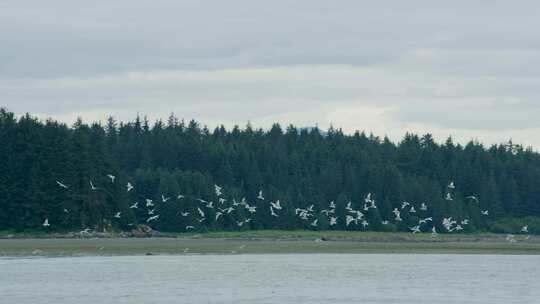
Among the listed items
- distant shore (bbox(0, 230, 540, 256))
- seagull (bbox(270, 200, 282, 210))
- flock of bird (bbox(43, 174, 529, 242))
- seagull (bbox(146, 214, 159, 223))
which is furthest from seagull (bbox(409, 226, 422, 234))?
seagull (bbox(146, 214, 159, 223))

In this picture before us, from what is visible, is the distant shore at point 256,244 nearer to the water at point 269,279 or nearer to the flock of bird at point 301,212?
the flock of bird at point 301,212

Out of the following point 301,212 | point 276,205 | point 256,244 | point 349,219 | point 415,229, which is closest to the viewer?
point 256,244

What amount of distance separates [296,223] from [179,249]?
4027cm

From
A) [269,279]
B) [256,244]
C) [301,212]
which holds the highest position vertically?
[301,212]

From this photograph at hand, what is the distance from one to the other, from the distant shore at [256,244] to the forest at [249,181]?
6145 millimetres

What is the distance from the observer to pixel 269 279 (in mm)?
70375

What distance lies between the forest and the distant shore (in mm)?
6145

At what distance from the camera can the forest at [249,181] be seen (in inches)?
4801

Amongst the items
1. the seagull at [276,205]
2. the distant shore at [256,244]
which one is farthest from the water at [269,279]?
the seagull at [276,205]

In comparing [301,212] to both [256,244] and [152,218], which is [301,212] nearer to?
[152,218]

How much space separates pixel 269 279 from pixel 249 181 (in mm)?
82590

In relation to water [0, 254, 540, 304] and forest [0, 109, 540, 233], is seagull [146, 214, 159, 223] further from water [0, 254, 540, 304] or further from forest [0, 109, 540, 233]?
water [0, 254, 540, 304]

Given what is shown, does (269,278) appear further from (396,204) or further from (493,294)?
(396,204)

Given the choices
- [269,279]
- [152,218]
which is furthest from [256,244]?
[269,279]
